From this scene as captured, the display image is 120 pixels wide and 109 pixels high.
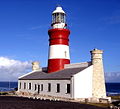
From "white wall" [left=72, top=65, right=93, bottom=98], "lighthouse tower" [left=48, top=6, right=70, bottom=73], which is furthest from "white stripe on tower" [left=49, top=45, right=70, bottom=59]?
"white wall" [left=72, top=65, right=93, bottom=98]

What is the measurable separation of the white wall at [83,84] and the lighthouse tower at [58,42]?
778 centimetres

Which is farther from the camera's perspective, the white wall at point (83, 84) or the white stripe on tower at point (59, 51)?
the white stripe on tower at point (59, 51)

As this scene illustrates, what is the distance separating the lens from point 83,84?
31.8m

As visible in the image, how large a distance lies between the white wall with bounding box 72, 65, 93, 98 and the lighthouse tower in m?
7.78

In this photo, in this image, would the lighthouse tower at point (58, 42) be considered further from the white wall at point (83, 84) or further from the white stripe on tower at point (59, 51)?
the white wall at point (83, 84)

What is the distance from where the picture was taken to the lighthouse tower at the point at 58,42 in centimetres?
3875

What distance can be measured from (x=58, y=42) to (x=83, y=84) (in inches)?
380

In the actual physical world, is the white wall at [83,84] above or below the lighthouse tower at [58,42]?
below

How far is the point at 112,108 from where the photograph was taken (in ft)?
77.7

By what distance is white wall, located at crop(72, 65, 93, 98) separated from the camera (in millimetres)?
31125

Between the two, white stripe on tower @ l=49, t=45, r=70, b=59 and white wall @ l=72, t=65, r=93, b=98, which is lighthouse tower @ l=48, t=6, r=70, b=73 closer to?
white stripe on tower @ l=49, t=45, r=70, b=59

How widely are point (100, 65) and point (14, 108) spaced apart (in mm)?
14569

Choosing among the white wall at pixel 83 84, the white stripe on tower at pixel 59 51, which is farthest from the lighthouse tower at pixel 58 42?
the white wall at pixel 83 84

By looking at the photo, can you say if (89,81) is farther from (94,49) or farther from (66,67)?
(66,67)
